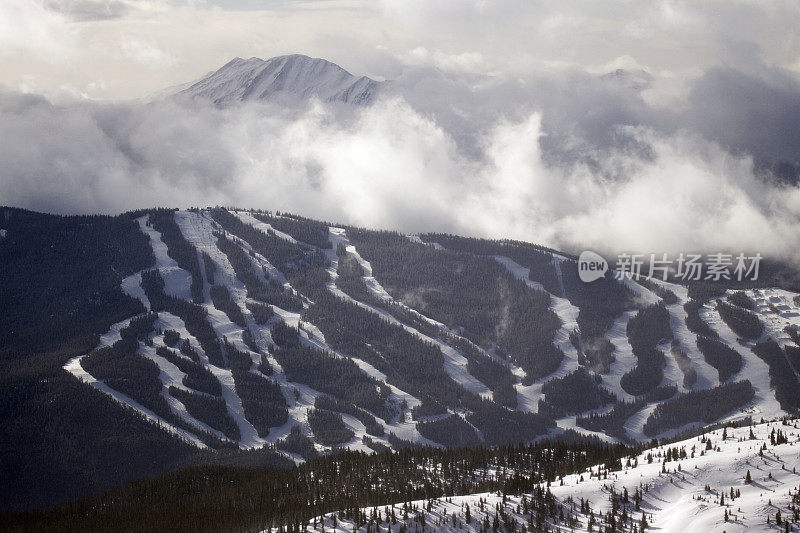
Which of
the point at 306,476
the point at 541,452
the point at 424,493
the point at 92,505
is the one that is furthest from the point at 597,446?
the point at 92,505

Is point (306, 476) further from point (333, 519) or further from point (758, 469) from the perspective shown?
point (758, 469)

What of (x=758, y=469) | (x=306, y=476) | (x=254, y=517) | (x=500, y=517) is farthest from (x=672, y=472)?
(x=306, y=476)

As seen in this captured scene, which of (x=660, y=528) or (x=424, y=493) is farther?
(x=424, y=493)

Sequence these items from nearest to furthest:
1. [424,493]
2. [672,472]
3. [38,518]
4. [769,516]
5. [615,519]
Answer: [769,516] → [615,519] → [672,472] → [424,493] → [38,518]

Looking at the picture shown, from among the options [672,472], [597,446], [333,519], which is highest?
[597,446]

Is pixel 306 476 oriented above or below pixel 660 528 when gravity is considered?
above

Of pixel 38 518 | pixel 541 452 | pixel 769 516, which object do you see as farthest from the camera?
pixel 38 518
